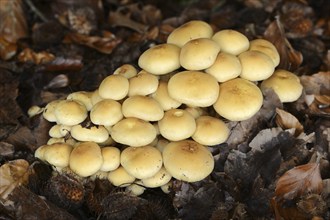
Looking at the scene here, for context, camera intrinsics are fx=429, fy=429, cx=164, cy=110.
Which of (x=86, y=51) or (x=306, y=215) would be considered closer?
(x=306, y=215)

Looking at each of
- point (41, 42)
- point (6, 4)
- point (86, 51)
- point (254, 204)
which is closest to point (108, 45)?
point (86, 51)

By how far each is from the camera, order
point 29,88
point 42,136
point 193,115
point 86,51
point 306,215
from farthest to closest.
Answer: point 86,51 → point 29,88 → point 42,136 → point 193,115 → point 306,215

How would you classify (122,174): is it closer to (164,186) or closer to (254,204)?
(164,186)

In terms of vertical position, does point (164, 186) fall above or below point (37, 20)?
below

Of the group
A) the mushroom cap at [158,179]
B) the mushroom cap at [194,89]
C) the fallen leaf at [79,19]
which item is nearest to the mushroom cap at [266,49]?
the mushroom cap at [194,89]

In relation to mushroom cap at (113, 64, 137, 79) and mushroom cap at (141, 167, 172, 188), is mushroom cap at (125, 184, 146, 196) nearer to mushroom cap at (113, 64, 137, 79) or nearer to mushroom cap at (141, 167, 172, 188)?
mushroom cap at (141, 167, 172, 188)

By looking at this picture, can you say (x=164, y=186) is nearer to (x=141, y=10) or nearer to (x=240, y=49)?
(x=240, y=49)

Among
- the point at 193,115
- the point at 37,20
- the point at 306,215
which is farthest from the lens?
the point at 37,20

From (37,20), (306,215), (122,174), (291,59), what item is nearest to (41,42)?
(37,20)

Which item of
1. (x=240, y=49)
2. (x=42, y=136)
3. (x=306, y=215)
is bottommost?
(x=306, y=215)

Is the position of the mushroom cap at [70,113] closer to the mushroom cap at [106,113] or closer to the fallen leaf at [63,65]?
the mushroom cap at [106,113]

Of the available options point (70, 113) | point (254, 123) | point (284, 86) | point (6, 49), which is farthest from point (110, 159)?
point (6, 49)
